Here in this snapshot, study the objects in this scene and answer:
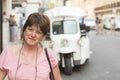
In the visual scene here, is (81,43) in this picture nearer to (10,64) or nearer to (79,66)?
(79,66)

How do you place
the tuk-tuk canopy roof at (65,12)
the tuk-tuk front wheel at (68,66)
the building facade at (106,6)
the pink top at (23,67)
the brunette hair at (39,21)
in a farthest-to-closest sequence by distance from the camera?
the building facade at (106,6) < the tuk-tuk canopy roof at (65,12) < the tuk-tuk front wheel at (68,66) < the brunette hair at (39,21) < the pink top at (23,67)

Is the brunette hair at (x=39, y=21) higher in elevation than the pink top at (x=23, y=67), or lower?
higher

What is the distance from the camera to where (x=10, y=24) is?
84.3 feet

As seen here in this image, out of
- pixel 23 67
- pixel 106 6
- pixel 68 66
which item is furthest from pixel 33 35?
pixel 106 6

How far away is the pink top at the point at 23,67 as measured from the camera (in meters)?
3.15

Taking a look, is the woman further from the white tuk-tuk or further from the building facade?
the building facade

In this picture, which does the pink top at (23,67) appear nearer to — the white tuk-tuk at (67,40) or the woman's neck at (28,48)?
the woman's neck at (28,48)

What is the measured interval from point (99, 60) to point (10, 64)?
13.6m

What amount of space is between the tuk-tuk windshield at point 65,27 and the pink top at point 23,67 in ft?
34.0

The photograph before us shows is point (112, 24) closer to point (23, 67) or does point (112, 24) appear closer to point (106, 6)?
point (106, 6)

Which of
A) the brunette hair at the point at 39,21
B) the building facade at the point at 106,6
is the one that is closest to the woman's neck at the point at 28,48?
the brunette hair at the point at 39,21

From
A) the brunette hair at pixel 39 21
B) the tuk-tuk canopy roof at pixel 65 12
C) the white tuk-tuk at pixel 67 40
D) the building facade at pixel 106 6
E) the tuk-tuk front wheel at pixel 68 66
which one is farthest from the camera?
the building facade at pixel 106 6

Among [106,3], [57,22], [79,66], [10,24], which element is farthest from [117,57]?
[106,3]

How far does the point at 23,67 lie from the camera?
3.19 meters
